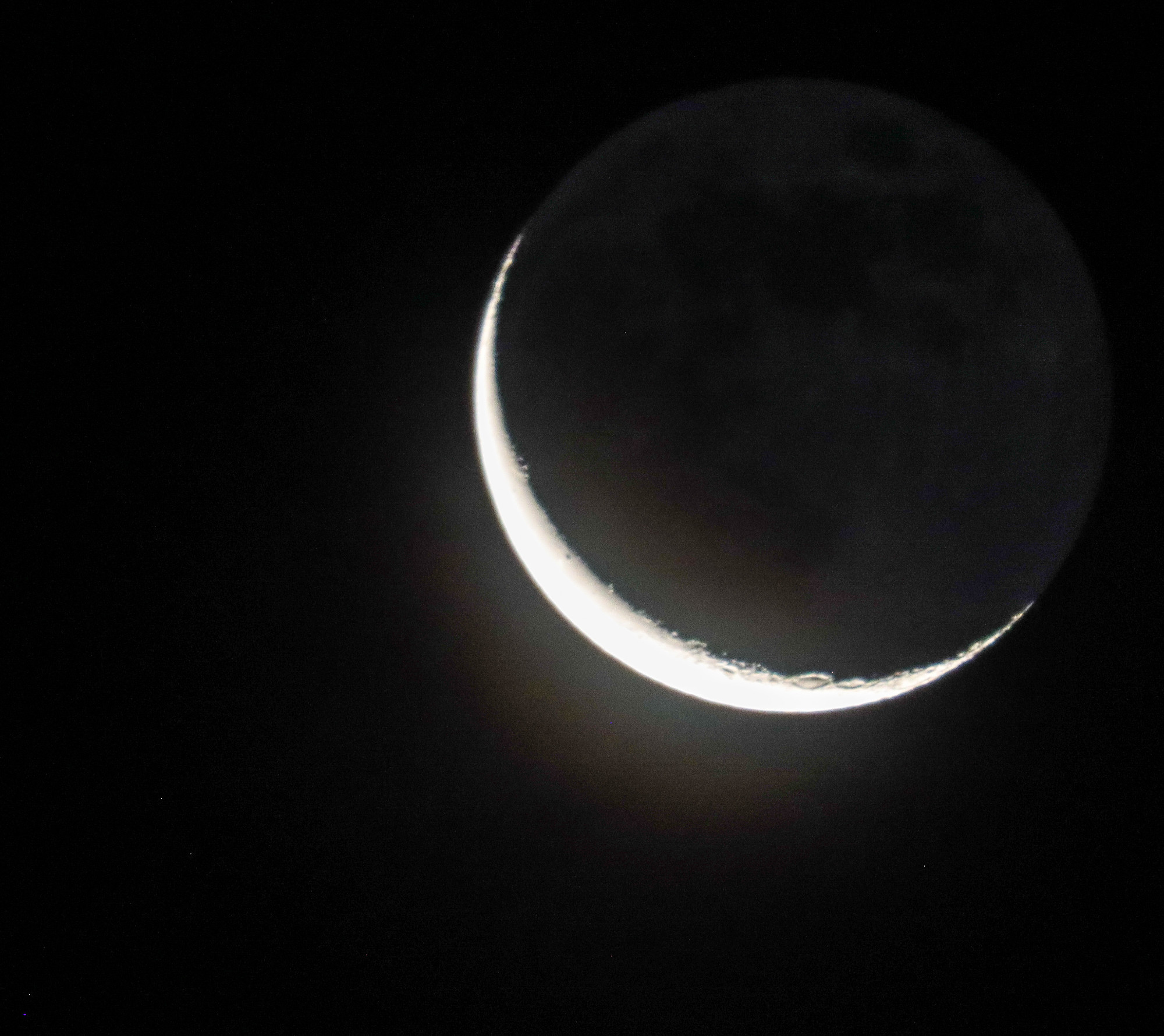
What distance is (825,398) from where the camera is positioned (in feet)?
11.6

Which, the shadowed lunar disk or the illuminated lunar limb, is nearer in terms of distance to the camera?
the shadowed lunar disk

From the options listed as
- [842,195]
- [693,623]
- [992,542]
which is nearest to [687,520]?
[693,623]

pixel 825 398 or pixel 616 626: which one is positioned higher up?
pixel 825 398

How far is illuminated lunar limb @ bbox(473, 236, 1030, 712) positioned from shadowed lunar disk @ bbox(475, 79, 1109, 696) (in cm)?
19

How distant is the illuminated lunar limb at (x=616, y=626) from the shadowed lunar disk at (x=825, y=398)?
0.19 meters

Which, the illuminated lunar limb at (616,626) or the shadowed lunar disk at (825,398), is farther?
the illuminated lunar limb at (616,626)

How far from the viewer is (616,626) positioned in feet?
14.7

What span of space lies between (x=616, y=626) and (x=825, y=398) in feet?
5.71

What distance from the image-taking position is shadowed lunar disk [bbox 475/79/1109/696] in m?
3.54

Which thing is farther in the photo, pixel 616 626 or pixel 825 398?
pixel 616 626

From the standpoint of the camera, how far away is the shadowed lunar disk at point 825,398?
3.54 m

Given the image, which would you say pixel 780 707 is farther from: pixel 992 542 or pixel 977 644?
pixel 992 542

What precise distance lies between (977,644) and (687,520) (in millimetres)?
1755

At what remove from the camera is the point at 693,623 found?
12.3 ft
